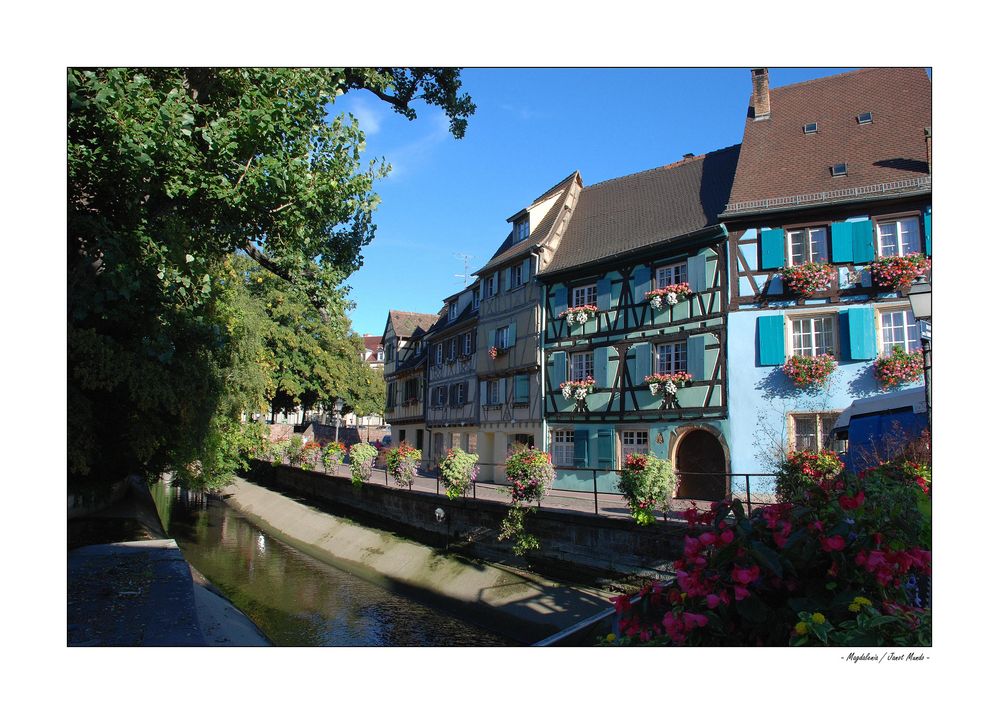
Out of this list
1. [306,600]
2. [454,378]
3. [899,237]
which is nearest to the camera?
[899,237]

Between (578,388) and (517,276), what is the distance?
5.92 m

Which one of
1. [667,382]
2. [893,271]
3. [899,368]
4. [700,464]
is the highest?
[893,271]

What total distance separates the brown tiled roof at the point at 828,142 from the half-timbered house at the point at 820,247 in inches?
1.4

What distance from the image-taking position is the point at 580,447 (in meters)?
20.1

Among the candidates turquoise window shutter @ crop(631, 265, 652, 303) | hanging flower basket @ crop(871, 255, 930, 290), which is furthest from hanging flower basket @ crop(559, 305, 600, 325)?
hanging flower basket @ crop(871, 255, 930, 290)

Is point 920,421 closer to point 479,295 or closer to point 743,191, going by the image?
point 743,191

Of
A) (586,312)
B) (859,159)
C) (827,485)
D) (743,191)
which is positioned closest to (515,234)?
(586,312)

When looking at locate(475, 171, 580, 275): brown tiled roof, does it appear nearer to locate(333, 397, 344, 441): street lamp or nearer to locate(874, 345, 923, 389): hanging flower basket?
locate(874, 345, 923, 389): hanging flower basket

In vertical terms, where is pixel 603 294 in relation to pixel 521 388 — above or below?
above

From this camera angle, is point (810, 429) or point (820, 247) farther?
point (820, 247)

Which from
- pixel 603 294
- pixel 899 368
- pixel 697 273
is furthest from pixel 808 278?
Answer: pixel 603 294

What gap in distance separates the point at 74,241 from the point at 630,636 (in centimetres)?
619

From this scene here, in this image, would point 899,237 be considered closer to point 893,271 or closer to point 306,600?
point 893,271

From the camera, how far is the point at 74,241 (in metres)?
6.31
